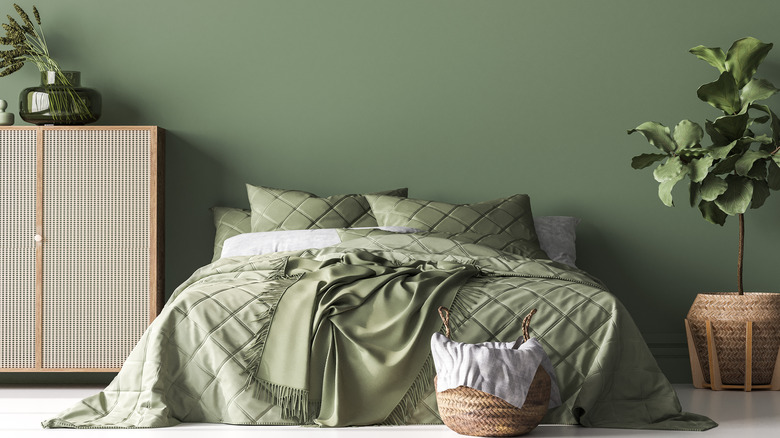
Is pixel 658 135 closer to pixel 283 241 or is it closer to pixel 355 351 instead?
pixel 283 241

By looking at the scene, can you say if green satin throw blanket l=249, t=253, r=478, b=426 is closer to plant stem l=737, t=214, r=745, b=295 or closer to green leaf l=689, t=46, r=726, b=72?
plant stem l=737, t=214, r=745, b=295

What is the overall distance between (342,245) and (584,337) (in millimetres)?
1142

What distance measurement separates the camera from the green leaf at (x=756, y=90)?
14.7 ft

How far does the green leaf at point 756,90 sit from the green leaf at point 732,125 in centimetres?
12

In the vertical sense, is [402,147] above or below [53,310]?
above

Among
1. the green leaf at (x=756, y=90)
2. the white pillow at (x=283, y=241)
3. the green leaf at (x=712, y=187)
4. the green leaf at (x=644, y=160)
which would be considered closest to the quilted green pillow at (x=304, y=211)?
the white pillow at (x=283, y=241)

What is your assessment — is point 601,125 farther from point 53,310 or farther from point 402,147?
point 53,310

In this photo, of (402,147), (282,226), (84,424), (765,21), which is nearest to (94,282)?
(282,226)

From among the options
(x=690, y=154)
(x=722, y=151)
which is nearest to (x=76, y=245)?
(x=690, y=154)

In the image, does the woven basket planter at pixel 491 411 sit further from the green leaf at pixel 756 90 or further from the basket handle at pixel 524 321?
the green leaf at pixel 756 90

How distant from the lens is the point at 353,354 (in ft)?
10.4

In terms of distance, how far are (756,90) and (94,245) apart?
3603 mm

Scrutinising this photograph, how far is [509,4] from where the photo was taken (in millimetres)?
4965

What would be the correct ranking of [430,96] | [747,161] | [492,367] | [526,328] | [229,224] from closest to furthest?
[492,367]
[526,328]
[747,161]
[229,224]
[430,96]
